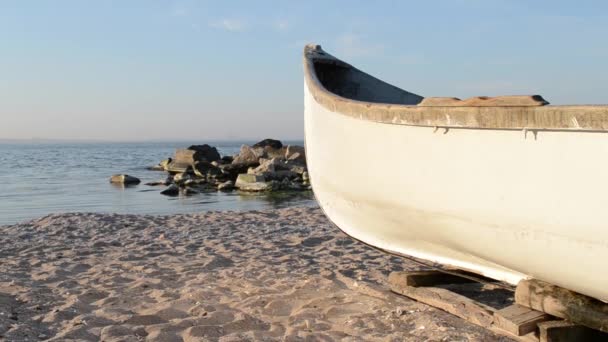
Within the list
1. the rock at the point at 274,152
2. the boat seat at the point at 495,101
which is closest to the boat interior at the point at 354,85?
the boat seat at the point at 495,101

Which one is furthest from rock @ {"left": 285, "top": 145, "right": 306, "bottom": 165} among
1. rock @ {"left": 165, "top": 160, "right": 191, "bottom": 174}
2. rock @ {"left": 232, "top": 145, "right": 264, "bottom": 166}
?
rock @ {"left": 165, "top": 160, "right": 191, "bottom": 174}

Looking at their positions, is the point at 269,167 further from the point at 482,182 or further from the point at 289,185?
the point at 482,182

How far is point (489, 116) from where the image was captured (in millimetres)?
2740

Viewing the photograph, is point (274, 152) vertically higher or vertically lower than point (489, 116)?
lower

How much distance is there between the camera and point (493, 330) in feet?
11.4

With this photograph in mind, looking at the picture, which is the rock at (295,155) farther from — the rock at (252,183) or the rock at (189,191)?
the rock at (189,191)

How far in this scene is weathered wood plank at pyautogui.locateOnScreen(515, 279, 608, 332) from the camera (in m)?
3.04

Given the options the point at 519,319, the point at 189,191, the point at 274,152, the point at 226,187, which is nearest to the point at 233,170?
the point at 226,187

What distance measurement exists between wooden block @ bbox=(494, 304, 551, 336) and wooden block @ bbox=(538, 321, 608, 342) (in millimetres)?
57

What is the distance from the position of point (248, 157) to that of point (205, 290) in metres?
20.1

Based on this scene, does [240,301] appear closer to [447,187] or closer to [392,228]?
[392,228]

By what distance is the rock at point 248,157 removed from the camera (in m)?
23.8

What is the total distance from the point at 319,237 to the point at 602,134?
5433 mm

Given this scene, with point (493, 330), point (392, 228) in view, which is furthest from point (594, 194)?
point (392, 228)
